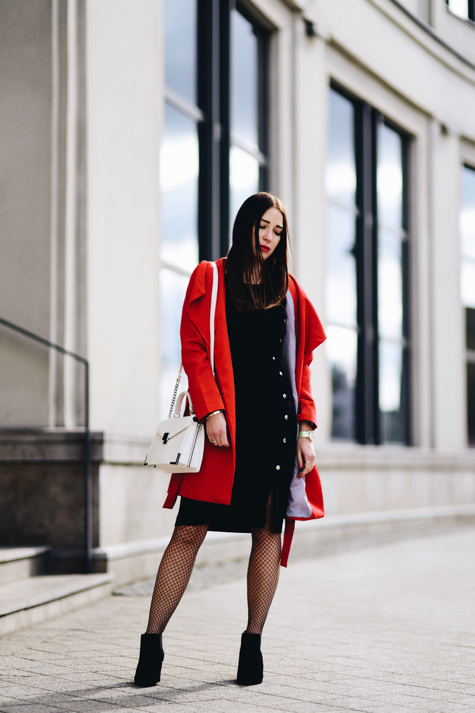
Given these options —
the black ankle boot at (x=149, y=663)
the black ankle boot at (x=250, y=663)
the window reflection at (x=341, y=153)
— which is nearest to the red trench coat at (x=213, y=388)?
the black ankle boot at (x=250, y=663)

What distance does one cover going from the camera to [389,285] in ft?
39.4

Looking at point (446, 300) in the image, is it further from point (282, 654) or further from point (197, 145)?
point (282, 654)

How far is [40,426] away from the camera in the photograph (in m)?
5.64

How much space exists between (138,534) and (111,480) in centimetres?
60

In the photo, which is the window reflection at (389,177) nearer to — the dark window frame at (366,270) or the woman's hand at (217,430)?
the dark window frame at (366,270)

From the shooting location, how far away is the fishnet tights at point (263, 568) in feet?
10.8

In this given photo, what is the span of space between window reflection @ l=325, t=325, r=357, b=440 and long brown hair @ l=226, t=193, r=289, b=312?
6829mm

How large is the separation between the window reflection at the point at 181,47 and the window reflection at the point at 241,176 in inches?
33.8

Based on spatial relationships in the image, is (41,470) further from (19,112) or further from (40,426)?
(19,112)

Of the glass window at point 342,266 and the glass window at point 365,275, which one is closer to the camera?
the glass window at point 342,266

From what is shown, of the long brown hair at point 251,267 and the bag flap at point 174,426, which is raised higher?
the long brown hair at point 251,267

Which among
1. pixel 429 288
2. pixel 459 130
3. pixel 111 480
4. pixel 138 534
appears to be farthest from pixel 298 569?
pixel 459 130

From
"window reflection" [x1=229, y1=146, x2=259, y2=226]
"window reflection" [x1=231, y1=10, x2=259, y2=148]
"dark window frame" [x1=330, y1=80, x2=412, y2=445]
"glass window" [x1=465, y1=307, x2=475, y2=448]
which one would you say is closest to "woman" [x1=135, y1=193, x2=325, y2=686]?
"window reflection" [x1=229, y1=146, x2=259, y2=226]

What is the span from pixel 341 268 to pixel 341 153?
147 cm
